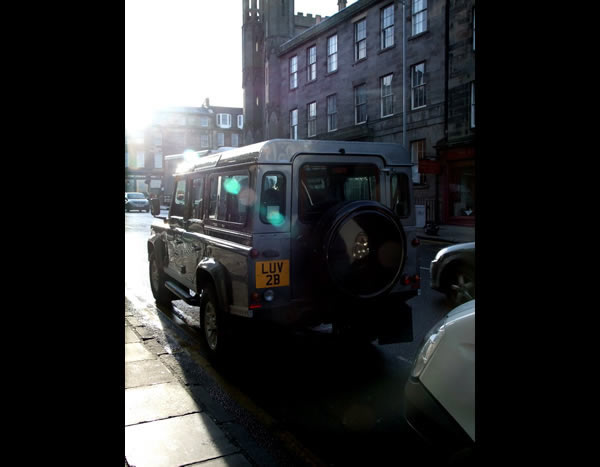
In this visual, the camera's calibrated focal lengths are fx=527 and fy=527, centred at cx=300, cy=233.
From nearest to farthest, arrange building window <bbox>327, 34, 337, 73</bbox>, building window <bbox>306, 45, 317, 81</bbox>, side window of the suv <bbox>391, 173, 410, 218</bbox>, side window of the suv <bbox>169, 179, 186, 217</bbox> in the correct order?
side window of the suv <bbox>391, 173, 410, 218</bbox>, side window of the suv <bbox>169, 179, 186, 217</bbox>, building window <bbox>327, 34, 337, 73</bbox>, building window <bbox>306, 45, 317, 81</bbox>

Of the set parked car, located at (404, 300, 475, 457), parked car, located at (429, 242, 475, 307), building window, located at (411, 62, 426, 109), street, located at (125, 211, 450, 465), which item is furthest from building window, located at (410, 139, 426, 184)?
parked car, located at (404, 300, 475, 457)

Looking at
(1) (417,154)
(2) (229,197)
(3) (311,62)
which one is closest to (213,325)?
(2) (229,197)

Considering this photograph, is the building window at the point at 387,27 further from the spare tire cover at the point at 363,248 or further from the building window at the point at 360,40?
the spare tire cover at the point at 363,248

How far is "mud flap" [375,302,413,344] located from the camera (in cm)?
532

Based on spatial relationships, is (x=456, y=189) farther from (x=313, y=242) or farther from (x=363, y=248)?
(x=313, y=242)

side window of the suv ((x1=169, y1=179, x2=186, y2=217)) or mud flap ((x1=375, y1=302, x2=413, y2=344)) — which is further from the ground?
side window of the suv ((x1=169, y1=179, x2=186, y2=217))

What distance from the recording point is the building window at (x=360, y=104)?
26.4 meters

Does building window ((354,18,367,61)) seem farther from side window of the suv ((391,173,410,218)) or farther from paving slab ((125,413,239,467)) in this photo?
paving slab ((125,413,239,467))

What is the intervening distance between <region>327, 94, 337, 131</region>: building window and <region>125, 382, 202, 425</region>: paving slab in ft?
82.7

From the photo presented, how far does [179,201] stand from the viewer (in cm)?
724

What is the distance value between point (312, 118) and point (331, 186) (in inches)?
1038
